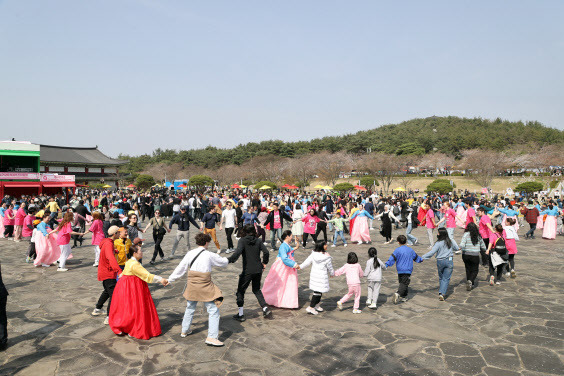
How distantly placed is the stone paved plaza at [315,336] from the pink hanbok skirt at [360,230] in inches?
193

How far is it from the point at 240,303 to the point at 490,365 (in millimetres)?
3592

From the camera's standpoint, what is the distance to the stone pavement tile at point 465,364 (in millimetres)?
4297

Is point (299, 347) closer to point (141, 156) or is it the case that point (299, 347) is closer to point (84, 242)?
point (84, 242)

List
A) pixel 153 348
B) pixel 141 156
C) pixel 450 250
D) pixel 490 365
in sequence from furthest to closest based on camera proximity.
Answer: pixel 141 156, pixel 450 250, pixel 153 348, pixel 490 365

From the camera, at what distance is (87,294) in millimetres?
7137

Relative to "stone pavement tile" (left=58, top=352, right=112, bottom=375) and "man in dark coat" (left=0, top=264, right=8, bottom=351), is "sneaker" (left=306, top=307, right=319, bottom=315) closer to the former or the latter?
"stone pavement tile" (left=58, top=352, right=112, bottom=375)

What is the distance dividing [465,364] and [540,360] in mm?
1019

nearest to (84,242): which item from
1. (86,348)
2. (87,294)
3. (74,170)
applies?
(87,294)

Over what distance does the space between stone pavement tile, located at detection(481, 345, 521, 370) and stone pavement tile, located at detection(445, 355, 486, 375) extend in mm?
129

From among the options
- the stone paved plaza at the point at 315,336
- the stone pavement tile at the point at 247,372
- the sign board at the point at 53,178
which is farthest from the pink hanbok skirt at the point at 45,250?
the sign board at the point at 53,178

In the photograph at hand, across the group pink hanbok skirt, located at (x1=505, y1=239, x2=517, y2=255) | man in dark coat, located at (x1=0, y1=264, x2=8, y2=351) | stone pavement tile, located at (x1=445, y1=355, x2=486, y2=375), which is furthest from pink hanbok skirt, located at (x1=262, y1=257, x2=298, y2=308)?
pink hanbok skirt, located at (x1=505, y1=239, x2=517, y2=255)

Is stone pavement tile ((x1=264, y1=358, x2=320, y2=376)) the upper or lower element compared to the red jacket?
lower

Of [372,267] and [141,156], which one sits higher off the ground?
[141,156]

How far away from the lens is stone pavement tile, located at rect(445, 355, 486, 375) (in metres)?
4.30
